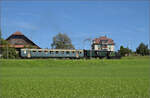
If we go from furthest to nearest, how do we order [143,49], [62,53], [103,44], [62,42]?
[103,44] → [143,49] → [62,42] → [62,53]

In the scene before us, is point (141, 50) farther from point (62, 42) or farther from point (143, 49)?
A: point (62, 42)

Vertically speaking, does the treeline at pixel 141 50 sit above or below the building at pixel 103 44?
below

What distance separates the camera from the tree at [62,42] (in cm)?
5780

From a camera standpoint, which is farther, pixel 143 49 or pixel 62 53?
pixel 143 49

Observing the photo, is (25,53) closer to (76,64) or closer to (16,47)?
(16,47)

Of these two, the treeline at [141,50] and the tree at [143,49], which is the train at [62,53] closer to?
the treeline at [141,50]

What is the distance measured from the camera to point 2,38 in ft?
157

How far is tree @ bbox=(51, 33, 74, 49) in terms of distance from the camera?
57800 millimetres

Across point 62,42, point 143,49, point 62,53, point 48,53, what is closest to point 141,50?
point 143,49

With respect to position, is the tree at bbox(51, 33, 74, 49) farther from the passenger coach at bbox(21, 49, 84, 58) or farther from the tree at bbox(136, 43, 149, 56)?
the tree at bbox(136, 43, 149, 56)

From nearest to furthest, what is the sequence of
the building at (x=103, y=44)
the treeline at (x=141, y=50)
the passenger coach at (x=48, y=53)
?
the passenger coach at (x=48, y=53), the treeline at (x=141, y=50), the building at (x=103, y=44)

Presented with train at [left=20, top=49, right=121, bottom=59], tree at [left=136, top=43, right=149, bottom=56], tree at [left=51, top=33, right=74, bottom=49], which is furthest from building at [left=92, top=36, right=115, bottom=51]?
train at [left=20, top=49, right=121, bottom=59]

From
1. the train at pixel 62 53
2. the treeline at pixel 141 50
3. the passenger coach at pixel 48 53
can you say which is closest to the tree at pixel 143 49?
the treeline at pixel 141 50

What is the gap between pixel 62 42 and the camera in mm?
61375
